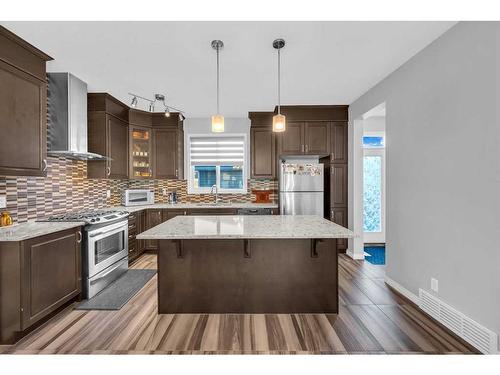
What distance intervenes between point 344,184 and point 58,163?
14.3ft

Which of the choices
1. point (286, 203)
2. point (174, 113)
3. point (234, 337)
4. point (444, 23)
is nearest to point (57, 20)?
point (174, 113)

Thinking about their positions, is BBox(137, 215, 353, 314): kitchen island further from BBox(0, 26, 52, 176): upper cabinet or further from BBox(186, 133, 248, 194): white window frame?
BBox(186, 133, 248, 194): white window frame

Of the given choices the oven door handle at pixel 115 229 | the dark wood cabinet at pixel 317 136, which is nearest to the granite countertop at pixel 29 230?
the oven door handle at pixel 115 229

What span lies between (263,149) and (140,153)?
2266mm

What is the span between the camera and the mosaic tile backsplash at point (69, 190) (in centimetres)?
273

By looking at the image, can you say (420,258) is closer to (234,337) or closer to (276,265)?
(276,265)

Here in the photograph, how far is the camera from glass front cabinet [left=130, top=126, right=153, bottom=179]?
4500mm

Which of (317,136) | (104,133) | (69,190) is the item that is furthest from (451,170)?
(69,190)

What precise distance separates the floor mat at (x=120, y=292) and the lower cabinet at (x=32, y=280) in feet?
0.86

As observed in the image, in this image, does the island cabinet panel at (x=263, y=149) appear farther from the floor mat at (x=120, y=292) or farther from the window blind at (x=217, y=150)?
the floor mat at (x=120, y=292)

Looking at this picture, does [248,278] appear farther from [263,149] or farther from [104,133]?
[104,133]

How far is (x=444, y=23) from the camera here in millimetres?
2156

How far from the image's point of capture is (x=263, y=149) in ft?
15.2

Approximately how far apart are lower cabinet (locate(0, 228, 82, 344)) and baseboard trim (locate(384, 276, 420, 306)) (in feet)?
11.8
